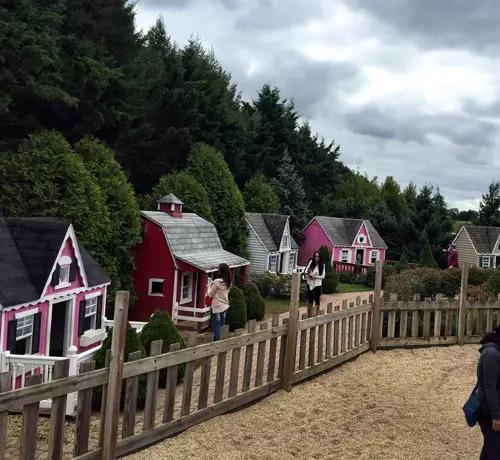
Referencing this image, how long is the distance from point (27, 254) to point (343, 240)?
34518 mm

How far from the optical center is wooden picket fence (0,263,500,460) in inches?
216

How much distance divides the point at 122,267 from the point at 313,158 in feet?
121

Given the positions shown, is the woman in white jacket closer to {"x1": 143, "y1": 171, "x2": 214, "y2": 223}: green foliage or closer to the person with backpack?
the person with backpack

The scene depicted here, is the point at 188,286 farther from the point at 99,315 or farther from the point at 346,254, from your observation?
the point at 346,254

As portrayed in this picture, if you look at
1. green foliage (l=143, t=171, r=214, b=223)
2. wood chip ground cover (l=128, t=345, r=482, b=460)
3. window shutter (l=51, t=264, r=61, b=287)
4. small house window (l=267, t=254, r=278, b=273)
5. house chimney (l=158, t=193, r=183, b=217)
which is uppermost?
green foliage (l=143, t=171, r=214, b=223)

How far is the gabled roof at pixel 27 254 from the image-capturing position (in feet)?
33.8

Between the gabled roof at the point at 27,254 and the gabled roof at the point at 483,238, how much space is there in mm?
42513

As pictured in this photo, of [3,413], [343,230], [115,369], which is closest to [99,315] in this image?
[115,369]

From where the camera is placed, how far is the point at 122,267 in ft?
64.7

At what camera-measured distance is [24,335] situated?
10.3m

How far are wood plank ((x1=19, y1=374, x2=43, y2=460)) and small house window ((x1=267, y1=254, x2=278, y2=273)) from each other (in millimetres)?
28903

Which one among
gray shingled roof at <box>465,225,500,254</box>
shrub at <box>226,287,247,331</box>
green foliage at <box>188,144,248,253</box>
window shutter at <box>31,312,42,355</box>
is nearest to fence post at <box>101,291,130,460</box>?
window shutter at <box>31,312,42,355</box>

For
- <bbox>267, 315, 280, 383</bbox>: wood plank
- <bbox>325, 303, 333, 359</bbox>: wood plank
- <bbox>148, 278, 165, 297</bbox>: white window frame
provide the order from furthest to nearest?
<bbox>148, 278, 165, 297</bbox>: white window frame < <bbox>325, 303, 333, 359</bbox>: wood plank < <bbox>267, 315, 280, 383</bbox>: wood plank

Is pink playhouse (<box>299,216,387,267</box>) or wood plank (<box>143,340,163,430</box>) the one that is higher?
pink playhouse (<box>299,216,387,267</box>)
